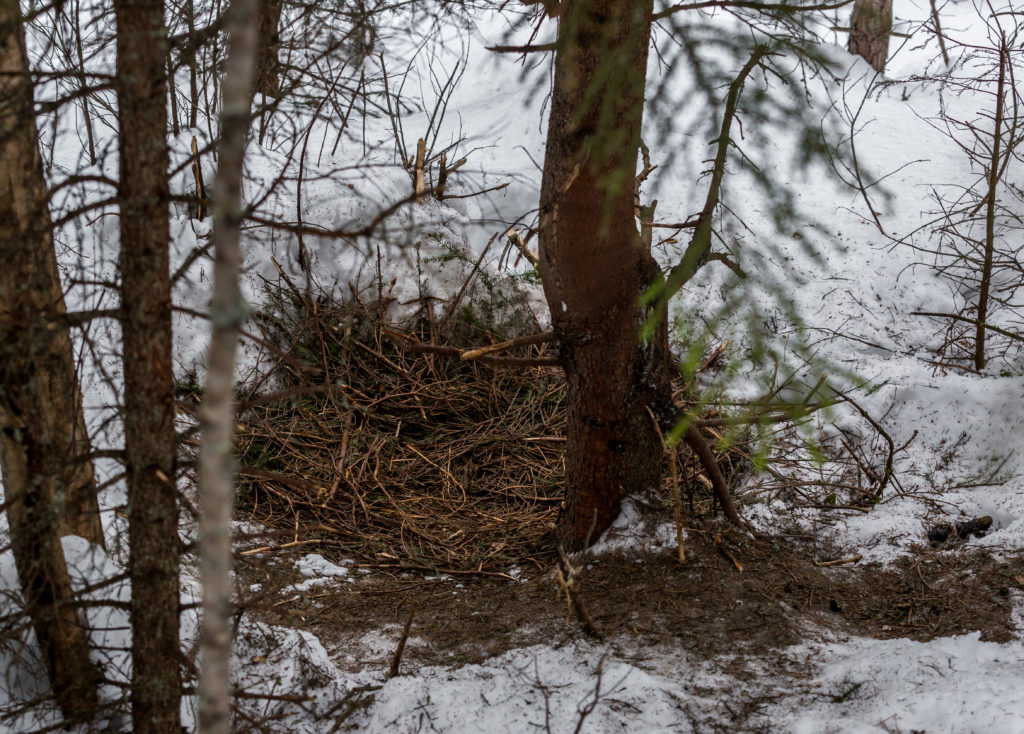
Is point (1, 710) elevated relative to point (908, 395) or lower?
lower

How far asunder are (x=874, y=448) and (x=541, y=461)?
5.86ft

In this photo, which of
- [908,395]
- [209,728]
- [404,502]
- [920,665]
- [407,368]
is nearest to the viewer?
[209,728]

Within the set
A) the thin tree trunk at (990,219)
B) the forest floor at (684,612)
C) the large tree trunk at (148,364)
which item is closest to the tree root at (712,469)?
the forest floor at (684,612)

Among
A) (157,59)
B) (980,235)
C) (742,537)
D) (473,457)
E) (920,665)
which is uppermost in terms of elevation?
(980,235)

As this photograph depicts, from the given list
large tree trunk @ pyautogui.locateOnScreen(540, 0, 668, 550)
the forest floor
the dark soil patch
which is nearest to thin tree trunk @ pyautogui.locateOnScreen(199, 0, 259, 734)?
the forest floor

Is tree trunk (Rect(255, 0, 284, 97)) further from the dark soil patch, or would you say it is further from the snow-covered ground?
the dark soil patch

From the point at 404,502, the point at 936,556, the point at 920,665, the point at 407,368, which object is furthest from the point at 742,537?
the point at 407,368

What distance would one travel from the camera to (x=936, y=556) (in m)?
3.22

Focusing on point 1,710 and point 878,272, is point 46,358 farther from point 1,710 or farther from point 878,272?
point 878,272

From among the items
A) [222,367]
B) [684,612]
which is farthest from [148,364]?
[684,612]

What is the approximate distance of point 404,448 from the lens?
15.0ft

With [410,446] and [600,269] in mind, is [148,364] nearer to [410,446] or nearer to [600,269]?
[600,269]

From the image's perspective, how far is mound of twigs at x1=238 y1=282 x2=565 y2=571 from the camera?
3.81m

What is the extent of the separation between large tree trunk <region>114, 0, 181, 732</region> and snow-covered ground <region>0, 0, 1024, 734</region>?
0.14 meters
